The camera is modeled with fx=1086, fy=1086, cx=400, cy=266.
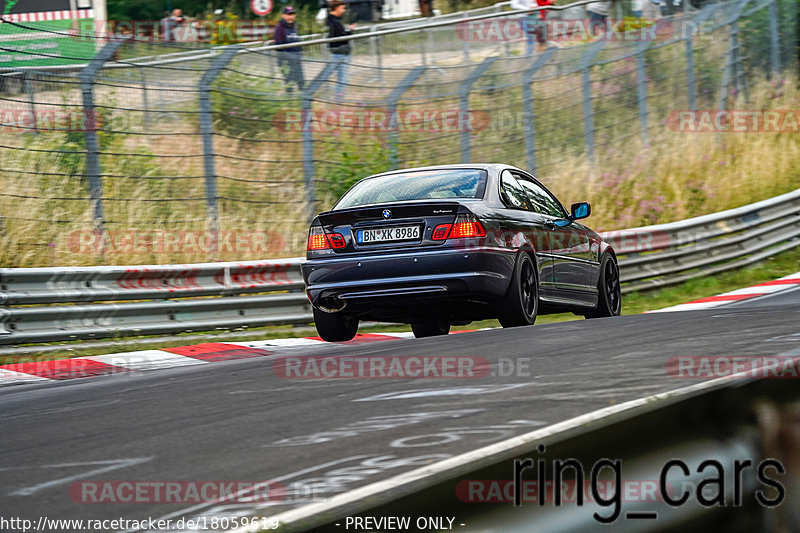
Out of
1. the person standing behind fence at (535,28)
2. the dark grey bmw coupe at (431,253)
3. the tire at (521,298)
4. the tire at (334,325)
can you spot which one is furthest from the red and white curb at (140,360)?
the person standing behind fence at (535,28)

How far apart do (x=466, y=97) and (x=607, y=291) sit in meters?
6.25

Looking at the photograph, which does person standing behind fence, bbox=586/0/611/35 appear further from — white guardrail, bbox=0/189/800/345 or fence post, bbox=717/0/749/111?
white guardrail, bbox=0/189/800/345

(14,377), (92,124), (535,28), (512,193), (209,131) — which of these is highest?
(535,28)

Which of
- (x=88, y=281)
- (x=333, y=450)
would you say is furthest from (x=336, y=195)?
(x=333, y=450)

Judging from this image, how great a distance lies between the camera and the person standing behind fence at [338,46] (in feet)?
47.2

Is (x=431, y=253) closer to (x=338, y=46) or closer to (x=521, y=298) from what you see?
(x=521, y=298)

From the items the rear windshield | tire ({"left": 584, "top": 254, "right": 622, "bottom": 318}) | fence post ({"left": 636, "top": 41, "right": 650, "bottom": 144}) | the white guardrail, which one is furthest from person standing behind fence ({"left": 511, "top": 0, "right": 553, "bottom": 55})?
the rear windshield

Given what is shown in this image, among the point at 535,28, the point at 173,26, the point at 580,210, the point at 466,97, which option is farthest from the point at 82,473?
the point at 173,26

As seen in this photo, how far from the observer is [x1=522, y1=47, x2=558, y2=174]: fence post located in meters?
A: 17.6

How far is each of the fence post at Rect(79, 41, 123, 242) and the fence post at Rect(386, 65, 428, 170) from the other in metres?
4.28

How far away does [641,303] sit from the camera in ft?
44.6

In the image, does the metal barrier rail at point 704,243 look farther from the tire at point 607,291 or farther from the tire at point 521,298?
the tire at point 521,298

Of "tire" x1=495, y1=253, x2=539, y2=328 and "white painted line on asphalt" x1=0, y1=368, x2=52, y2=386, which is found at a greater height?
"tire" x1=495, y1=253, x2=539, y2=328

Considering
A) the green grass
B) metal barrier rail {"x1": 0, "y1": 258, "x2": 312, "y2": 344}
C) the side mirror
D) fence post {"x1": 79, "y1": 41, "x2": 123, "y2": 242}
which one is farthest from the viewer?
fence post {"x1": 79, "y1": 41, "x2": 123, "y2": 242}
